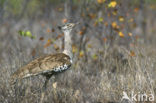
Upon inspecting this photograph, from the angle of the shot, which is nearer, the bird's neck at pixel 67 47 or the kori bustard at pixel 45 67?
the kori bustard at pixel 45 67

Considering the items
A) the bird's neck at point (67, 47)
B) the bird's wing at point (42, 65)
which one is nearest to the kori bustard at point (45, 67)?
the bird's wing at point (42, 65)

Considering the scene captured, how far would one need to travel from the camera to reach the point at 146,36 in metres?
12.2

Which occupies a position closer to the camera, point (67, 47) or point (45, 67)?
point (45, 67)

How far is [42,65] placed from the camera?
4324mm

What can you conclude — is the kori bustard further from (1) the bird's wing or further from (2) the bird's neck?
(2) the bird's neck

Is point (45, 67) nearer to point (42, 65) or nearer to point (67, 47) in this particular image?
point (42, 65)

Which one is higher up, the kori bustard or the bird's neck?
the bird's neck

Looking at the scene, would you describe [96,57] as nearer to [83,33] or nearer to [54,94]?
[83,33]

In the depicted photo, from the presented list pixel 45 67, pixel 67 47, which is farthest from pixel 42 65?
pixel 67 47

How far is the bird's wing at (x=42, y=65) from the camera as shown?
4.17m

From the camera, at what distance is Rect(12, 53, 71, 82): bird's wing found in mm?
4172

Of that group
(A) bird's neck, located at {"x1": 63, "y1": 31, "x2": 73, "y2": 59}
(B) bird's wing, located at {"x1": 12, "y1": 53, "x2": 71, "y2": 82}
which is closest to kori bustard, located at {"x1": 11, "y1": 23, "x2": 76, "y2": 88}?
(B) bird's wing, located at {"x1": 12, "y1": 53, "x2": 71, "y2": 82}

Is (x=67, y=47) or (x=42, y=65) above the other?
(x=67, y=47)

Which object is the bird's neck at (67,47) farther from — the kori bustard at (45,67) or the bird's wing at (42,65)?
the bird's wing at (42,65)
